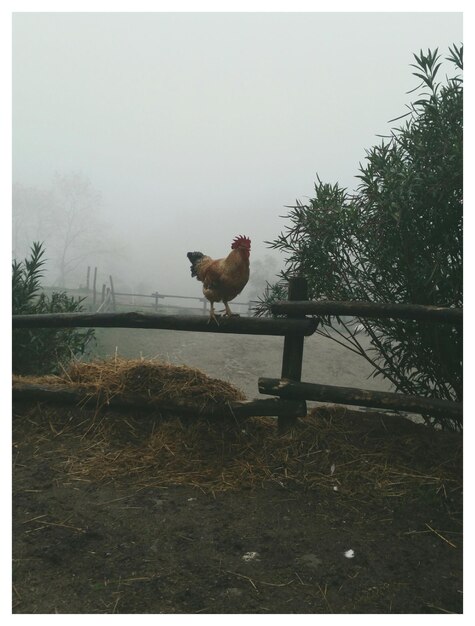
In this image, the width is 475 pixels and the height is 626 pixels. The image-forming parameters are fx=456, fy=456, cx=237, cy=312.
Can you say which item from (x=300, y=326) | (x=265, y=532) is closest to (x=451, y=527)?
(x=265, y=532)

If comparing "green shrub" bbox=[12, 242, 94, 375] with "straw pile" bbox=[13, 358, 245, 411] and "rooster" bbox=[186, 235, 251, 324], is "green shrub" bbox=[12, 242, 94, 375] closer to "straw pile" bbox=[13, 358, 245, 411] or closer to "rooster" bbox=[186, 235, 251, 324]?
"straw pile" bbox=[13, 358, 245, 411]

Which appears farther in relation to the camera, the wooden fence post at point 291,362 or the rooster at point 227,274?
the rooster at point 227,274

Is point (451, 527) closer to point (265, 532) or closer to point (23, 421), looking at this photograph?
point (265, 532)

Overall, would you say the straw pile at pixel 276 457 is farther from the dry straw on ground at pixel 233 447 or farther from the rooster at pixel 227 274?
the rooster at pixel 227 274

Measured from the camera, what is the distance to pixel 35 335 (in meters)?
5.42

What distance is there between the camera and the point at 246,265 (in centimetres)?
372

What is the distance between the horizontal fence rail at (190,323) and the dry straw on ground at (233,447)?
Result: 14.7 inches

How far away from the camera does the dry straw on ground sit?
9.97 ft

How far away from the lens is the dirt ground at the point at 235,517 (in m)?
2.02

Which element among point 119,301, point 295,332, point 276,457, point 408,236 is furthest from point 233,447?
point 119,301

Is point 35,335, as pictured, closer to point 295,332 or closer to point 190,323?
point 190,323

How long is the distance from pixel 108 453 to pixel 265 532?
4.65 ft

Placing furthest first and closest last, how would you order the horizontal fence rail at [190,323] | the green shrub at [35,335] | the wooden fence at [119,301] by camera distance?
1. the wooden fence at [119,301]
2. the green shrub at [35,335]
3. the horizontal fence rail at [190,323]

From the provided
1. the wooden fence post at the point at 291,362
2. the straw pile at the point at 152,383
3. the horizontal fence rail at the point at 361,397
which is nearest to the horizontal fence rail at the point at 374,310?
the wooden fence post at the point at 291,362
